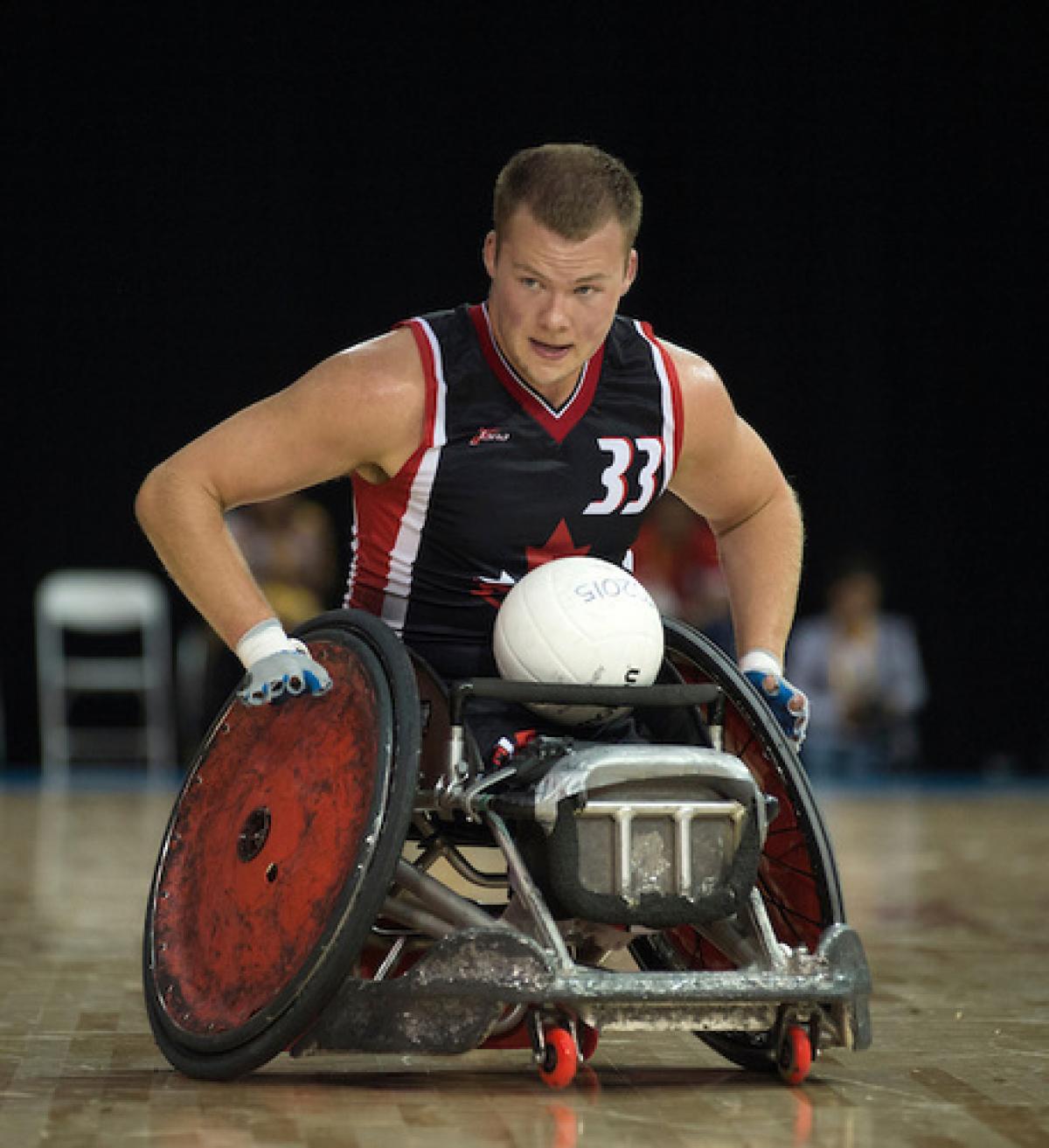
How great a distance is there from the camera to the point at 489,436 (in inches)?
147

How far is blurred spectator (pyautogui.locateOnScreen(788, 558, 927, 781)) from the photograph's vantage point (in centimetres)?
1259

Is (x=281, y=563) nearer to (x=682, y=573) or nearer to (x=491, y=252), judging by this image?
(x=682, y=573)

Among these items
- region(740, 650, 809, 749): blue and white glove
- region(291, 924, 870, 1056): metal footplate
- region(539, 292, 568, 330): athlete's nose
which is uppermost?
region(539, 292, 568, 330): athlete's nose

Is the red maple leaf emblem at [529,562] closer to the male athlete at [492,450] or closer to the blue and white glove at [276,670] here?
the male athlete at [492,450]

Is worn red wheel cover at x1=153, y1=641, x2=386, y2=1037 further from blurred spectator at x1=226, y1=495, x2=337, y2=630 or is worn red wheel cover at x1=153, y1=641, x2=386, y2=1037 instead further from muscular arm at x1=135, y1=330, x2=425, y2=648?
blurred spectator at x1=226, y1=495, x2=337, y2=630

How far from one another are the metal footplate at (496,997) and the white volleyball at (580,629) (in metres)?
0.49

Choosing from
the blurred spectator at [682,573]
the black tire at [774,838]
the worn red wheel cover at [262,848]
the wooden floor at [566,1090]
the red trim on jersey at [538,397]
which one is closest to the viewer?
the wooden floor at [566,1090]

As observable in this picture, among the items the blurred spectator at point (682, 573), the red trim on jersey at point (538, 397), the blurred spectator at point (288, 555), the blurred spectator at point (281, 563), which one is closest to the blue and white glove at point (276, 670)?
the red trim on jersey at point (538, 397)

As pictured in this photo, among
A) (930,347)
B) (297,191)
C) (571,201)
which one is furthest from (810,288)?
(571,201)

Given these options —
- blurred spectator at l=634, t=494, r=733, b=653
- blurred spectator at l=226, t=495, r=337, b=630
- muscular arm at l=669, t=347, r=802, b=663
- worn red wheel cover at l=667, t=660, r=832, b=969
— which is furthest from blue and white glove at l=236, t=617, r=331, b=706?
blurred spectator at l=634, t=494, r=733, b=653

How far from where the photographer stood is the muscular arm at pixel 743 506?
395cm

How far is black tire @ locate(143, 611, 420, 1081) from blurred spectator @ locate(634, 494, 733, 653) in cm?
810

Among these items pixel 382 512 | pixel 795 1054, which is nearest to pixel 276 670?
pixel 382 512

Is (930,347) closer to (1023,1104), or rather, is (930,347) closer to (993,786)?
(993,786)
